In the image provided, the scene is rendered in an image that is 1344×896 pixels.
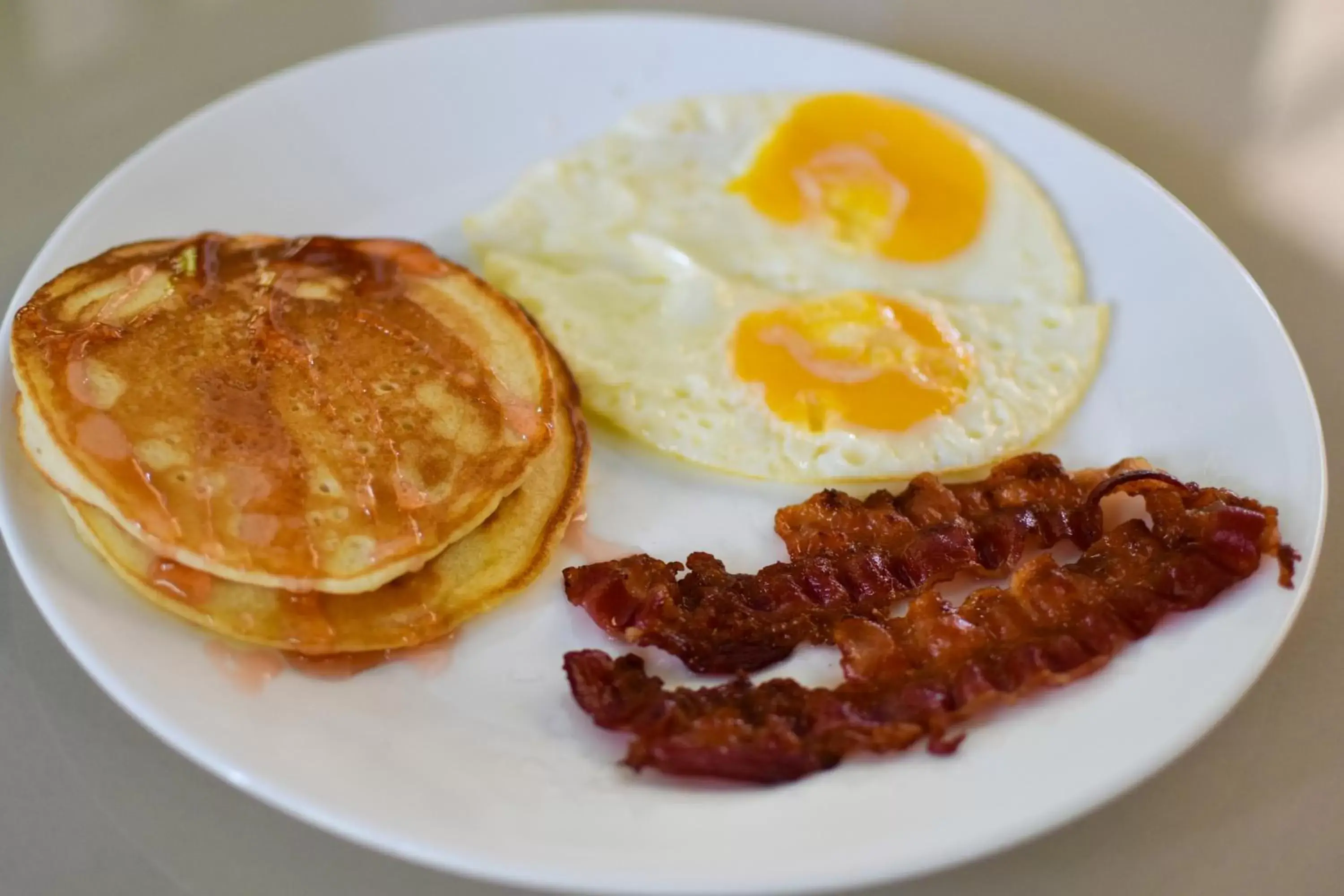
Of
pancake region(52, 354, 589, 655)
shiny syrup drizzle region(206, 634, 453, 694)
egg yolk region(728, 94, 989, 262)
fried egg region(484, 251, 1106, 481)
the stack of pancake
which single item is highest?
egg yolk region(728, 94, 989, 262)

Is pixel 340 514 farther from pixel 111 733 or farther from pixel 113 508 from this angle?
pixel 111 733

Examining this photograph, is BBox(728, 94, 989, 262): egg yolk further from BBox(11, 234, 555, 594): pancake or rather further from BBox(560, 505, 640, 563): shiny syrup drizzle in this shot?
BBox(560, 505, 640, 563): shiny syrup drizzle

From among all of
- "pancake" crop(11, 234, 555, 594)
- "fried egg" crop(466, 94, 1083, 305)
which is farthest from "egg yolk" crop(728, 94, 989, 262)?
"pancake" crop(11, 234, 555, 594)

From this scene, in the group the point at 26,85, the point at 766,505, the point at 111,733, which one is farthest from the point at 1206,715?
the point at 26,85

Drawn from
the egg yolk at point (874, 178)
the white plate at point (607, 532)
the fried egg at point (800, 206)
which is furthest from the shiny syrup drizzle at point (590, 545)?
the egg yolk at point (874, 178)

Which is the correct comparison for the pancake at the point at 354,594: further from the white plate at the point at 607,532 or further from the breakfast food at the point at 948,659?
the breakfast food at the point at 948,659

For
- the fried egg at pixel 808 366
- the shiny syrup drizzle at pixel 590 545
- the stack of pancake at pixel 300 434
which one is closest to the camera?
the stack of pancake at pixel 300 434
